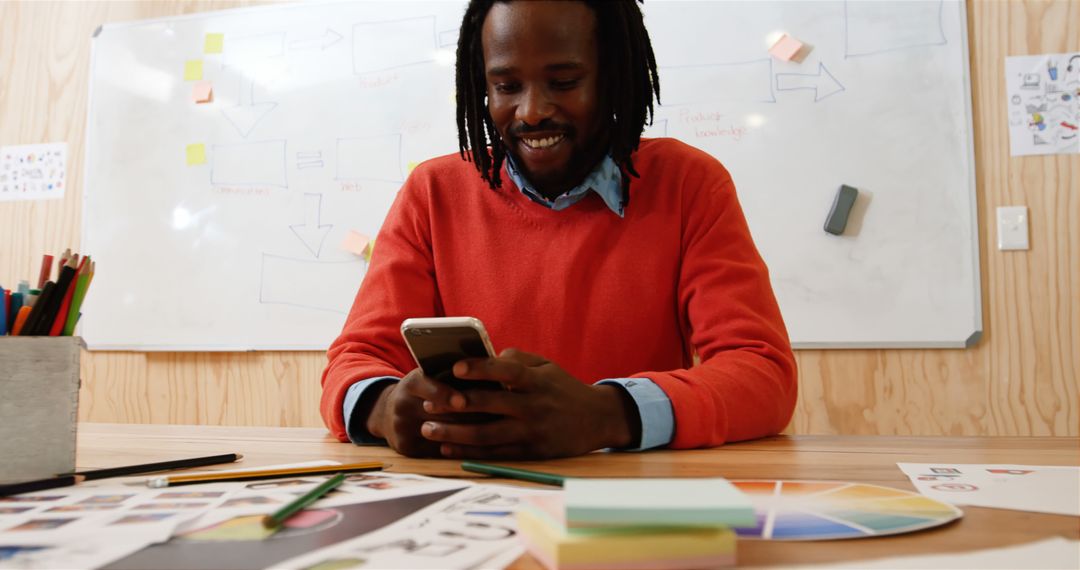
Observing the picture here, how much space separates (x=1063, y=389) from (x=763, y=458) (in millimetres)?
1573

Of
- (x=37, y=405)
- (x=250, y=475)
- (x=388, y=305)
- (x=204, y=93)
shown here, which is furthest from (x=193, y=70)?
(x=250, y=475)

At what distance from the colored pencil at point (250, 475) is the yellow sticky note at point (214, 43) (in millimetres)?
2144

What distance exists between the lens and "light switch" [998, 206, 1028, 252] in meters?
1.86

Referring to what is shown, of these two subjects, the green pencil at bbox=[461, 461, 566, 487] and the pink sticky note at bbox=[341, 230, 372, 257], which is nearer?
the green pencil at bbox=[461, 461, 566, 487]

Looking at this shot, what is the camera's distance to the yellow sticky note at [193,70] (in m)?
2.40

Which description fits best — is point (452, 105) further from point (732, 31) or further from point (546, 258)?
point (546, 258)

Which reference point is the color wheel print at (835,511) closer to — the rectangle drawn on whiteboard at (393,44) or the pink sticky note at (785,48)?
the pink sticky note at (785,48)

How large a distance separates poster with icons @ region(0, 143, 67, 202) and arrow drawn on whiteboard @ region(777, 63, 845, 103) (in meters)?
2.28

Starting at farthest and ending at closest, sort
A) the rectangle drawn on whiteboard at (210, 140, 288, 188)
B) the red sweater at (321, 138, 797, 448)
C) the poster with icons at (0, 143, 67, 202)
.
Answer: the poster with icons at (0, 143, 67, 202)
the rectangle drawn on whiteboard at (210, 140, 288, 188)
the red sweater at (321, 138, 797, 448)

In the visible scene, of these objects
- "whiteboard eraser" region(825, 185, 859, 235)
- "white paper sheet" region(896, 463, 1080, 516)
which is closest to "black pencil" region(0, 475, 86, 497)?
"white paper sheet" region(896, 463, 1080, 516)

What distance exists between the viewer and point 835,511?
435 mm

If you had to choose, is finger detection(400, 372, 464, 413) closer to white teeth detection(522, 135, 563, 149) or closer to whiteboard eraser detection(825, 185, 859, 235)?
white teeth detection(522, 135, 563, 149)

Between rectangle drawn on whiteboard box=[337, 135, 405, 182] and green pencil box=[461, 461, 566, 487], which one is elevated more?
rectangle drawn on whiteboard box=[337, 135, 405, 182]

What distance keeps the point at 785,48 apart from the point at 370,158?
119cm
